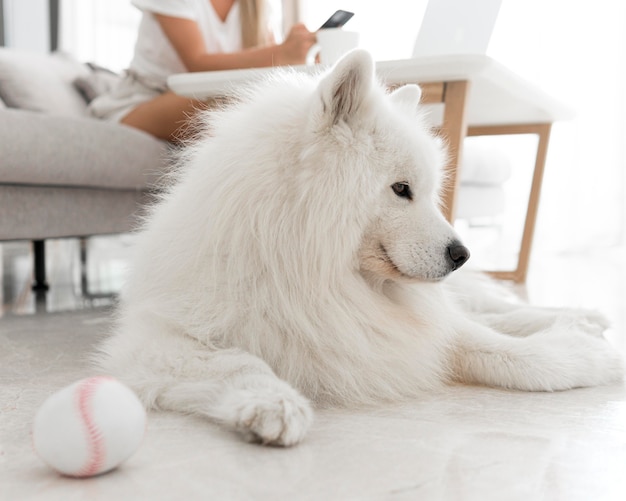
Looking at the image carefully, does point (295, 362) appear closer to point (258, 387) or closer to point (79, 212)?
point (258, 387)

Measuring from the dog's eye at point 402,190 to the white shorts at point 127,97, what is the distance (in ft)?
7.23

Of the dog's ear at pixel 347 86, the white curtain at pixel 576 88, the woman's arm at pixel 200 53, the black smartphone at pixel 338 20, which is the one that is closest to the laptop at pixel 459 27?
the black smartphone at pixel 338 20

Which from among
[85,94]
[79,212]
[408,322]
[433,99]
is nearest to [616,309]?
[433,99]

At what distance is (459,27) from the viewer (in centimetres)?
246

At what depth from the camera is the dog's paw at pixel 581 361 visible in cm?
149

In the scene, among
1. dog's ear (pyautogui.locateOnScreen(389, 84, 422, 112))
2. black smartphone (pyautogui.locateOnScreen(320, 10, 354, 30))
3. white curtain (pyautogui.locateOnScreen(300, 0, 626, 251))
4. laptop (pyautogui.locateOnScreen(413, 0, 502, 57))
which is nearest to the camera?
dog's ear (pyautogui.locateOnScreen(389, 84, 422, 112))

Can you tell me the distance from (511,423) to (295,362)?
43 centimetres

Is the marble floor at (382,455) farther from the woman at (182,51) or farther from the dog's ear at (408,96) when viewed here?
the woman at (182,51)

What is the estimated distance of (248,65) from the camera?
2801mm

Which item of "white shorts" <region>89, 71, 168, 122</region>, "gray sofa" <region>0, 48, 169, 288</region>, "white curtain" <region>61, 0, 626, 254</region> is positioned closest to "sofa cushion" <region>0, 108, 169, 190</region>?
"gray sofa" <region>0, 48, 169, 288</region>

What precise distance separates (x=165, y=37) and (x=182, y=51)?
0.53ft

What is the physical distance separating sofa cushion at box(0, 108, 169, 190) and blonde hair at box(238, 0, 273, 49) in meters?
0.75

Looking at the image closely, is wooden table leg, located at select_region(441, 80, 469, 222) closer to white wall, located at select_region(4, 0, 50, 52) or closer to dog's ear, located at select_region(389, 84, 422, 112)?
dog's ear, located at select_region(389, 84, 422, 112)

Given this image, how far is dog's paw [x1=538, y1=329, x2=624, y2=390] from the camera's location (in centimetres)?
149
